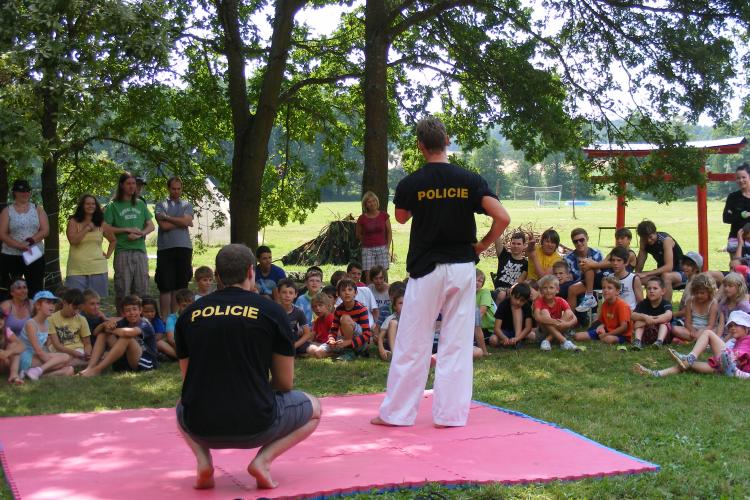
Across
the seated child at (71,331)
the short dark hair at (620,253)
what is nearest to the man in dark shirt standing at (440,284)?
the seated child at (71,331)

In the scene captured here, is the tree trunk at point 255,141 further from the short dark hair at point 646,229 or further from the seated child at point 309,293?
the short dark hair at point 646,229

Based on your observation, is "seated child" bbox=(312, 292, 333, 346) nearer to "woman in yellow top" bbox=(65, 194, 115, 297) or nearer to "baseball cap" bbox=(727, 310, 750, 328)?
"woman in yellow top" bbox=(65, 194, 115, 297)

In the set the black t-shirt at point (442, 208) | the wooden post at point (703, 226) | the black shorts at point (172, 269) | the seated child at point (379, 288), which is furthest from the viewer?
the wooden post at point (703, 226)

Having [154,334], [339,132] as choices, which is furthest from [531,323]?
[339,132]

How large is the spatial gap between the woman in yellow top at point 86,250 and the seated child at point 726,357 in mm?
5430

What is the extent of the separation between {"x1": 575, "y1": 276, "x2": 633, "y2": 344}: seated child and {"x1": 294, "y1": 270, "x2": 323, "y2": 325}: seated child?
2747mm

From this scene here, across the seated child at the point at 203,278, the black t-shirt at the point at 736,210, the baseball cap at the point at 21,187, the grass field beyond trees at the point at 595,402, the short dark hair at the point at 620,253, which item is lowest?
the grass field beyond trees at the point at 595,402

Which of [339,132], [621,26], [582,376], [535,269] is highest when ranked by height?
[621,26]

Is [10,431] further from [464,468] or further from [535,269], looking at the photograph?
[535,269]

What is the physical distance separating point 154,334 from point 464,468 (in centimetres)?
467

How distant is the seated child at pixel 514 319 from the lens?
31.4ft

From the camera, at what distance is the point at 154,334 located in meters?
8.77

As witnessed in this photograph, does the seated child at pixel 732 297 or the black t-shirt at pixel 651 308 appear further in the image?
the black t-shirt at pixel 651 308

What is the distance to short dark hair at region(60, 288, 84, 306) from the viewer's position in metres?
8.55
